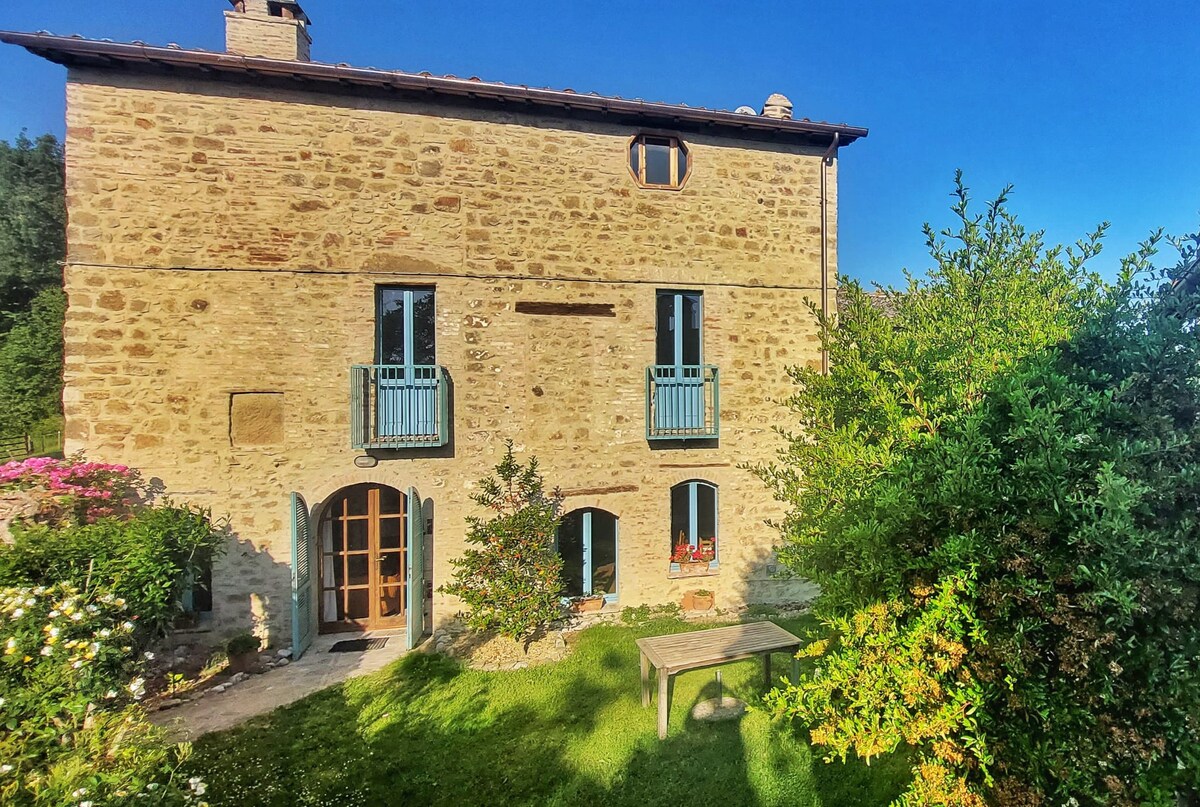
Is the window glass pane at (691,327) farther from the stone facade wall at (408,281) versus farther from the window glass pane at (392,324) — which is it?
the window glass pane at (392,324)

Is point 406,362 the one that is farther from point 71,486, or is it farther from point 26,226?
point 26,226

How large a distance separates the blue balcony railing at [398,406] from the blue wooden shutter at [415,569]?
0.87m

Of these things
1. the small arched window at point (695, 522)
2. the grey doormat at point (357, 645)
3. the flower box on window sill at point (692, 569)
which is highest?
the small arched window at point (695, 522)

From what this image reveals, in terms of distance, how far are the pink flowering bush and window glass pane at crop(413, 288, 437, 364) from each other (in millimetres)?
4167

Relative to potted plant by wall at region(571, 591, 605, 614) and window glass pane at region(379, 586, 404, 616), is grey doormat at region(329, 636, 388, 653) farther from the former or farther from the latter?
potted plant by wall at region(571, 591, 605, 614)

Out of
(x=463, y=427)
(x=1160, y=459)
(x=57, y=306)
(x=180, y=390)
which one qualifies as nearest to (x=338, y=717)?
(x=463, y=427)

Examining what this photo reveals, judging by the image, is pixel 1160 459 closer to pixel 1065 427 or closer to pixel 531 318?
pixel 1065 427

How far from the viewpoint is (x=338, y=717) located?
5.86m

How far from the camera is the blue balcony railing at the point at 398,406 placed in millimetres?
7672

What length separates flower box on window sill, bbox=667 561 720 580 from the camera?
890 cm

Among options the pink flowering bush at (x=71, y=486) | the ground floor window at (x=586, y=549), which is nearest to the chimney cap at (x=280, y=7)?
the pink flowering bush at (x=71, y=486)

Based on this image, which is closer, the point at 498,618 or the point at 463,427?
the point at 498,618

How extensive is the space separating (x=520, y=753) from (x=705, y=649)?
2.13 m

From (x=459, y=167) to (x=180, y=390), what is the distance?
5.28 metres
